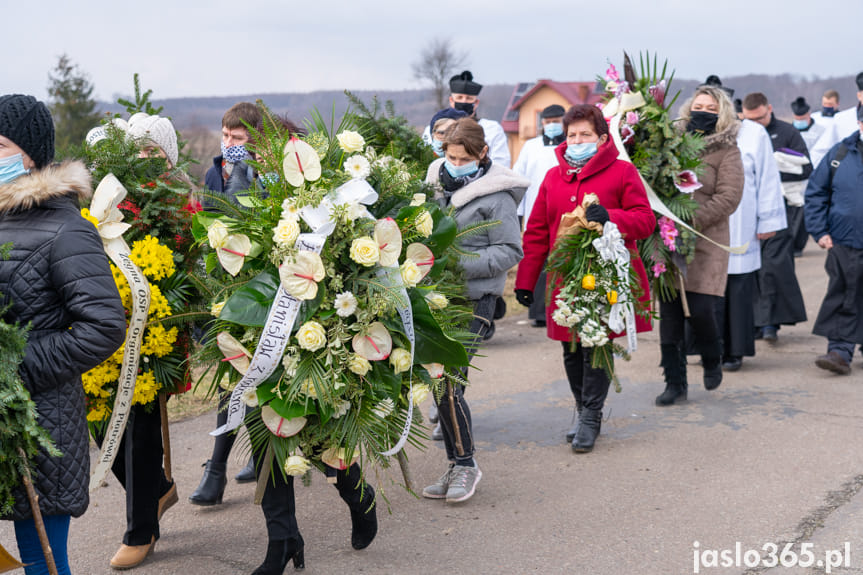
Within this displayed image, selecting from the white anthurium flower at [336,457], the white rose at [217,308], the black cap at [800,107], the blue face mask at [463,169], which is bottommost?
the white anthurium flower at [336,457]

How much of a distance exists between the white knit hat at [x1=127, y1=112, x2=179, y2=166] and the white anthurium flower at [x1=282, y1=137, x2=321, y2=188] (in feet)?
3.92

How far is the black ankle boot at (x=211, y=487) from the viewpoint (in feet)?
16.3

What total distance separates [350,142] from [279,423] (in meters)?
1.18

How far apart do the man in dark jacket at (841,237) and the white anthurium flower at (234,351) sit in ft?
17.9

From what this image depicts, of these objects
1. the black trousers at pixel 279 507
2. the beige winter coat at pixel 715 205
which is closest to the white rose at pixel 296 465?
the black trousers at pixel 279 507

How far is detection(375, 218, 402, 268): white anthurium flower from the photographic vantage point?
3.71 m

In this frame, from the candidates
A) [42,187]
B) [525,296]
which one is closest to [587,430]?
[525,296]

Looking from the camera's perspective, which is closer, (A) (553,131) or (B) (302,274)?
(B) (302,274)

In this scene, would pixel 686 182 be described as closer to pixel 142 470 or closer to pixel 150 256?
pixel 150 256

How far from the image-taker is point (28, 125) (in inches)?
129

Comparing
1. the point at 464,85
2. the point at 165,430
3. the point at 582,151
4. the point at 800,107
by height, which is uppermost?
the point at 464,85

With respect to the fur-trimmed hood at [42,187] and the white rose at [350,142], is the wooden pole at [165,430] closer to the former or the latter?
the fur-trimmed hood at [42,187]

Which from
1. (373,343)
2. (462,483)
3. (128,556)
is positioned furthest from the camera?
(462,483)

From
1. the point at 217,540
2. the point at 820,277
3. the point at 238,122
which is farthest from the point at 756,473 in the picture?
the point at 820,277
